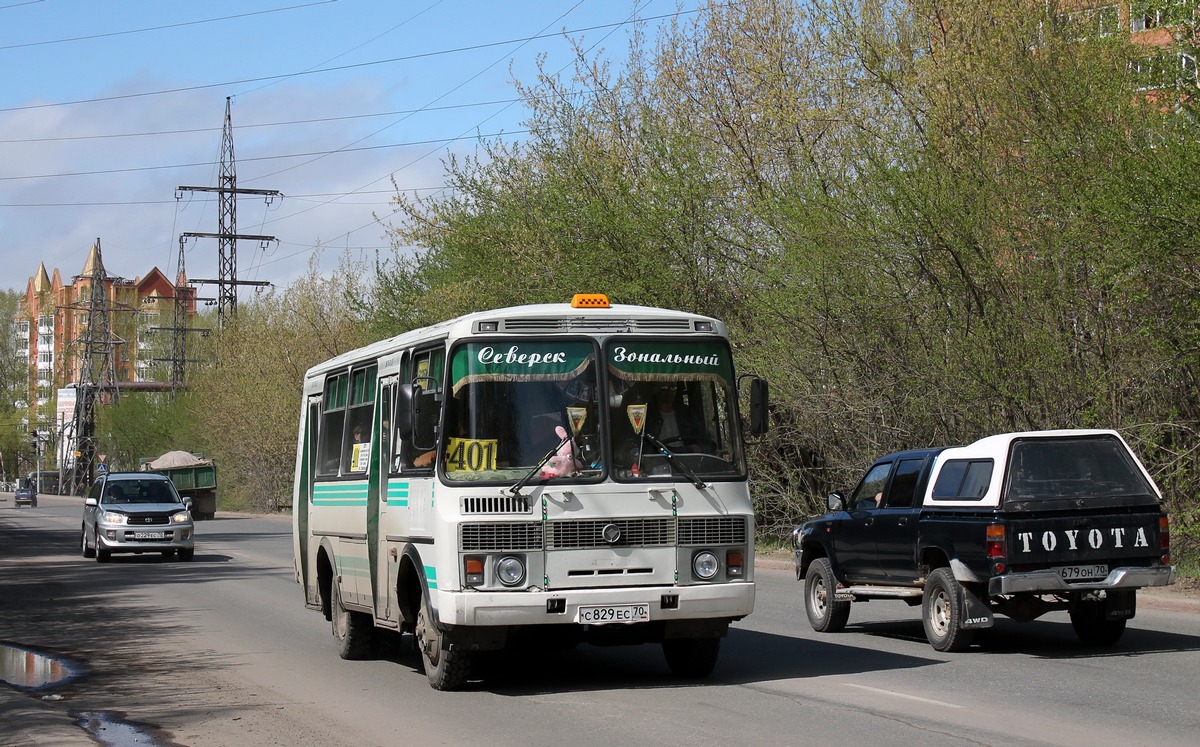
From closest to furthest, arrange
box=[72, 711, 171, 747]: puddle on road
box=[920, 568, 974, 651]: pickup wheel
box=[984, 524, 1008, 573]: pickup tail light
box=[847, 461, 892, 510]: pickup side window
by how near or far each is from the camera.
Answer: box=[72, 711, 171, 747]: puddle on road → box=[984, 524, 1008, 573]: pickup tail light → box=[920, 568, 974, 651]: pickup wheel → box=[847, 461, 892, 510]: pickup side window

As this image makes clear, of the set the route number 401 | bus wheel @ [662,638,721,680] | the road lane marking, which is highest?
the route number 401

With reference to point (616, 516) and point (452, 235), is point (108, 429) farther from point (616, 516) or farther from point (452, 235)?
point (616, 516)

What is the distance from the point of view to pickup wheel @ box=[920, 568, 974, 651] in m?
12.6

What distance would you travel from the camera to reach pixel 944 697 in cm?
1020

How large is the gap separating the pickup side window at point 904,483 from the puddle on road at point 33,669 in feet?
25.4

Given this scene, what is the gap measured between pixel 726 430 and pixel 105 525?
2281 centimetres

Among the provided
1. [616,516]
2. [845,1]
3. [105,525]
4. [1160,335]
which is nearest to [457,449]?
[616,516]

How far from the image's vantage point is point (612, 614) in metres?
10.6

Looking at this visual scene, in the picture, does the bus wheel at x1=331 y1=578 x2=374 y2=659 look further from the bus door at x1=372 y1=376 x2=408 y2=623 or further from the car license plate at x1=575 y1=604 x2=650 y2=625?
the car license plate at x1=575 y1=604 x2=650 y2=625

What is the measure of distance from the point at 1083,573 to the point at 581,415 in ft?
15.4

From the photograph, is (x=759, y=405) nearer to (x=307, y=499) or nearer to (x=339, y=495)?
(x=339, y=495)

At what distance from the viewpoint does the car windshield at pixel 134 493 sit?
31600 mm

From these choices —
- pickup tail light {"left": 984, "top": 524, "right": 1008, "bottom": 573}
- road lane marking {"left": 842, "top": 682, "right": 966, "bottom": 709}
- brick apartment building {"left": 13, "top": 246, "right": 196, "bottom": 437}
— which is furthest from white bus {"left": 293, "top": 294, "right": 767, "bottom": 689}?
brick apartment building {"left": 13, "top": 246, "right": 196, "bottom": 437}

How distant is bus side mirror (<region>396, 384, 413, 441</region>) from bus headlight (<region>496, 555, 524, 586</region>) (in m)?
1.22
